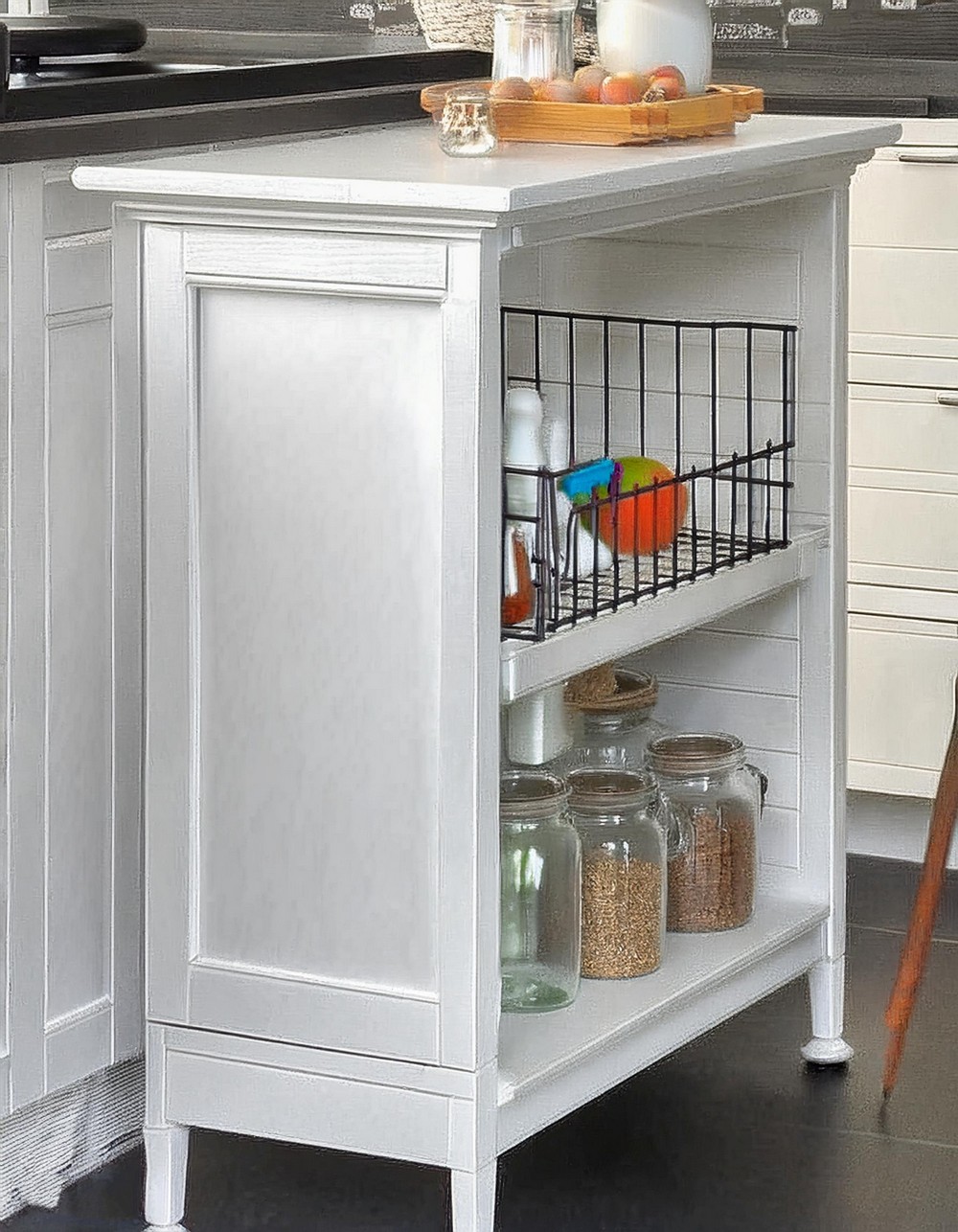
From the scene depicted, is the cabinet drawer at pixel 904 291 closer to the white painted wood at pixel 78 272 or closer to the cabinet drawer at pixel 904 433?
the cabinet drawer at pixel 904 433

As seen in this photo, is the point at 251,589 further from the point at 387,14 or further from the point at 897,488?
the point at 387,14

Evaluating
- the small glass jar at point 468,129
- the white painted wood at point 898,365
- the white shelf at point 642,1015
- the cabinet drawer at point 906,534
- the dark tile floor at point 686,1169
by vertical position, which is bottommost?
the dark tile floor at point 686,1169

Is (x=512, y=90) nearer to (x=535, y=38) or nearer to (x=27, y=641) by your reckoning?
(x=535, y=38)

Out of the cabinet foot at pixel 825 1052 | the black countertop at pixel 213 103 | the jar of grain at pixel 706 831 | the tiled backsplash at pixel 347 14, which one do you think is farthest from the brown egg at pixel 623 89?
the tiled backsplash at pixel 347 14

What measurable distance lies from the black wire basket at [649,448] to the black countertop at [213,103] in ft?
0.90

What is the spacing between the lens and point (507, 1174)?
6.88 feet

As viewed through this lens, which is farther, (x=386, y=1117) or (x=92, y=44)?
(x=92, y=44)

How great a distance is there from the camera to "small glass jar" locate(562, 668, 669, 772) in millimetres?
2256

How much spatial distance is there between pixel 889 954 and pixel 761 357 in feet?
2.65

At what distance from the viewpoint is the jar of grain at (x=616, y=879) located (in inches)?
81.1

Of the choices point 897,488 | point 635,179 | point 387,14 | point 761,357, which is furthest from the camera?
point 387,14

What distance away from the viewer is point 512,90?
204 centimetres

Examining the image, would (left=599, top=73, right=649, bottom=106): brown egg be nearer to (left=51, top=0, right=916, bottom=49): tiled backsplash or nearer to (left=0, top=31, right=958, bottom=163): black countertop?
(left=0, top=31, right=958, bottom=163): black countertop

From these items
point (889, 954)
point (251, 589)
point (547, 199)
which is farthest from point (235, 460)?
point (889, 954)
